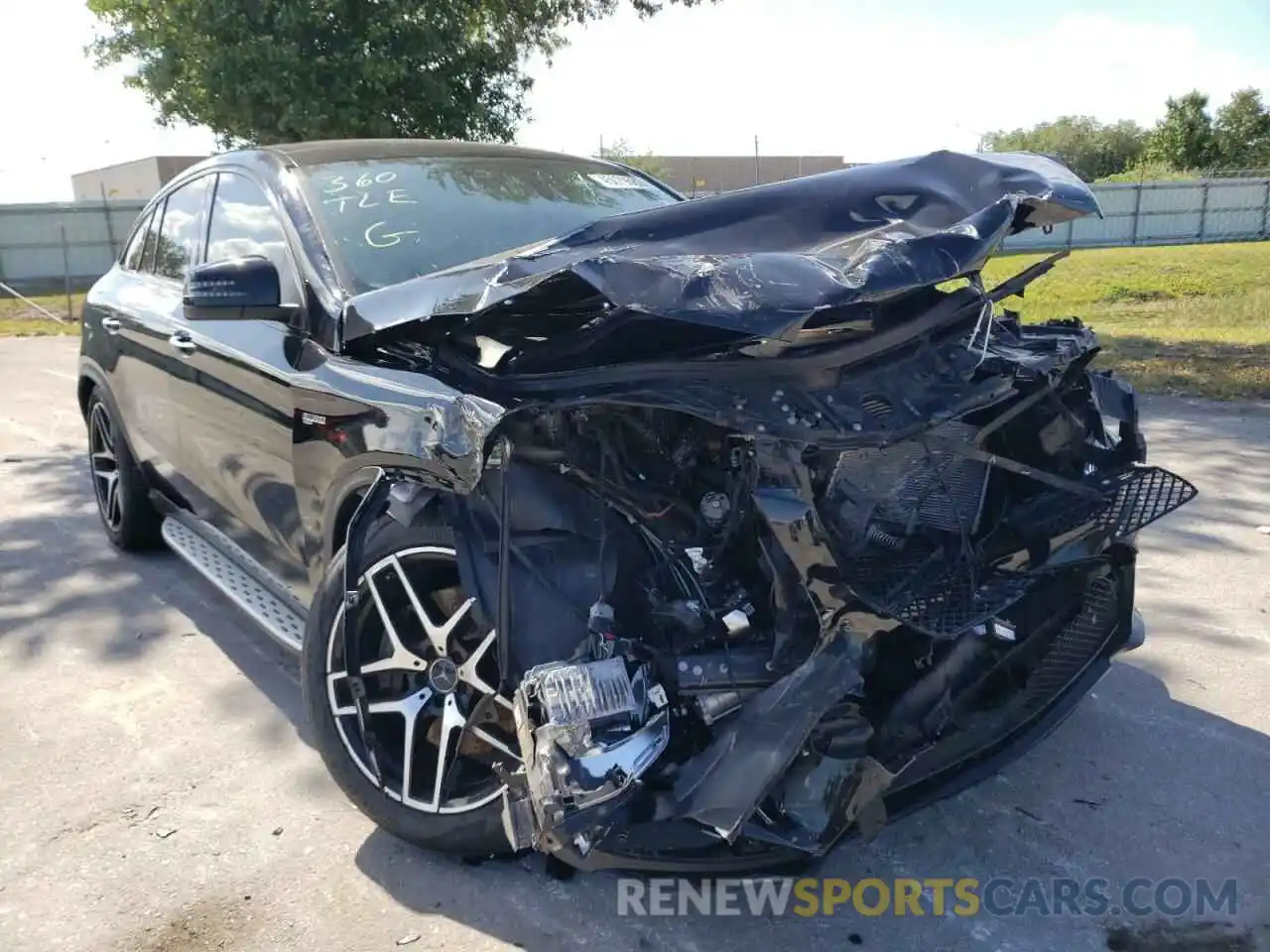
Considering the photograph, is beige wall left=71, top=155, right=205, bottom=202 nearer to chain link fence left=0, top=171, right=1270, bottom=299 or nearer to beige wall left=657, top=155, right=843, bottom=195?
chain link fence left=0, top=171, right=1270, bottom=299

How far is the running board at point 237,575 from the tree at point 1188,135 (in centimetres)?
5409

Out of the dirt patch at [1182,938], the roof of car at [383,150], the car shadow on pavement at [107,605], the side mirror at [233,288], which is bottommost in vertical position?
the car shadow on pavement at [107,605]

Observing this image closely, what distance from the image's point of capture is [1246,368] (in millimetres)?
9312

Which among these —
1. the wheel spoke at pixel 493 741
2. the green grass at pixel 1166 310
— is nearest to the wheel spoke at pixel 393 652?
the wheel spoke at pixel 493 741

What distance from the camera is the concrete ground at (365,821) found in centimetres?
266

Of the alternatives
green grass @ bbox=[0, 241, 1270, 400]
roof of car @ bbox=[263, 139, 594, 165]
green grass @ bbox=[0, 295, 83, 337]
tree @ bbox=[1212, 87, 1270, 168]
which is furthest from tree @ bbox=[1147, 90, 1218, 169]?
roof of car @ bbox=[263, 139, 594, 165]

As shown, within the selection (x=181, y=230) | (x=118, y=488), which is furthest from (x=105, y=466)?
(x=181, y=230)

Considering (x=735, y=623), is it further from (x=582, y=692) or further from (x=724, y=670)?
(x=582, y=692)

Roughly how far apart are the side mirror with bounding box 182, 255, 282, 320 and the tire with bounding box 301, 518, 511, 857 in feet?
3.14

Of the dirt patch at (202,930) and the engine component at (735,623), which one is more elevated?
the engine component at (735,623)

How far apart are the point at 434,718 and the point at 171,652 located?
81.6 inches

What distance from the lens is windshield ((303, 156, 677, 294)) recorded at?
3551 millimetres

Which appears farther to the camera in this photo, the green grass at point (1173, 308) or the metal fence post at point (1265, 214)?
the metal fence post at point (1265, 214)

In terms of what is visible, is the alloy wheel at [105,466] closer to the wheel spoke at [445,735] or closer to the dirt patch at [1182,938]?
the wheel spoke at [445,735]
